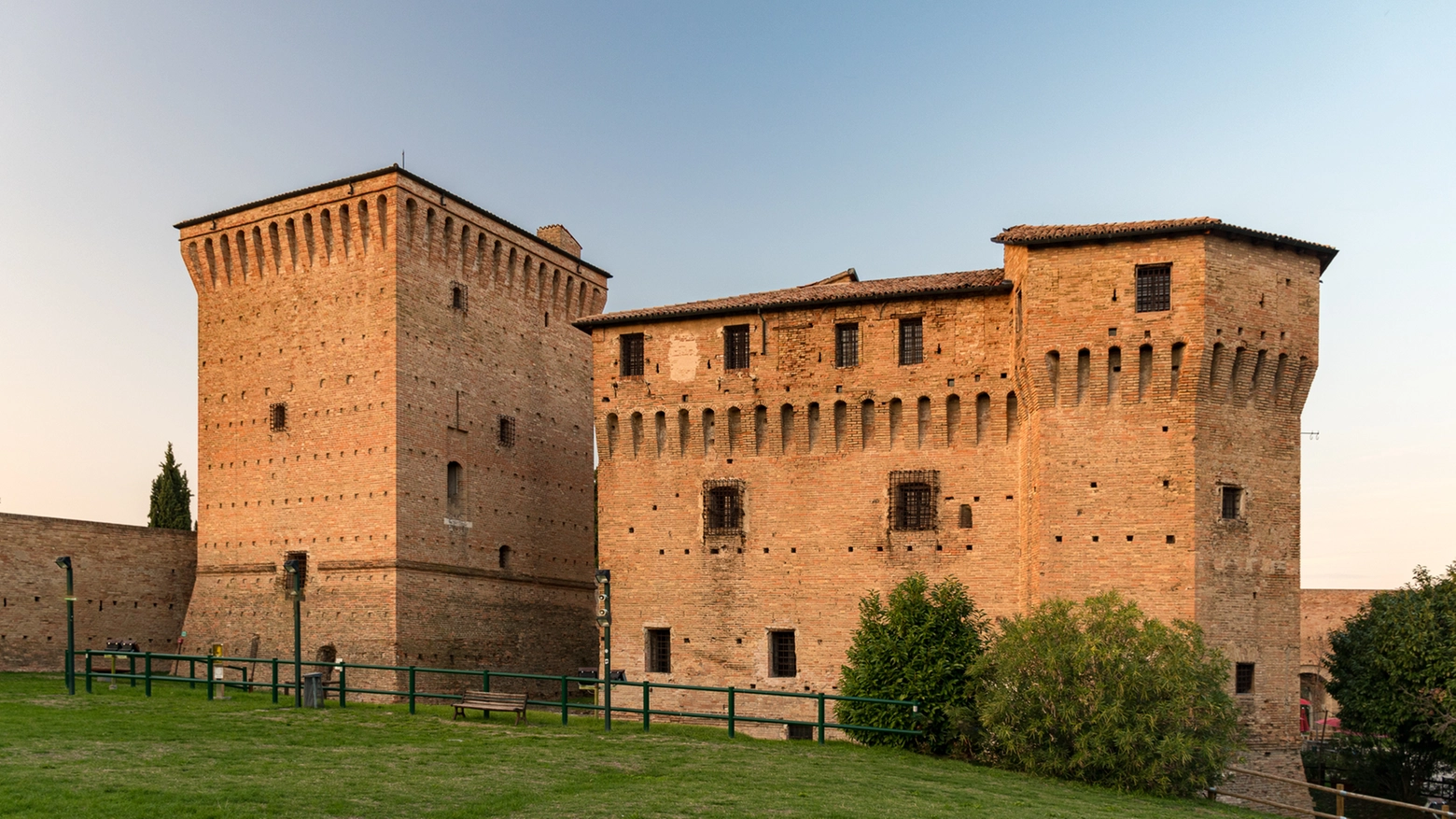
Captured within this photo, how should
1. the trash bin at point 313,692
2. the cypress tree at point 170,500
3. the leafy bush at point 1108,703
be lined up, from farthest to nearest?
the cypress tree at point 170,500, the trash bin at point 313,692, the leafy bush at point 1108,703

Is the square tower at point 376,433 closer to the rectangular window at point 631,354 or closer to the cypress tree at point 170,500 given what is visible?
the rectangular window at point 631,354

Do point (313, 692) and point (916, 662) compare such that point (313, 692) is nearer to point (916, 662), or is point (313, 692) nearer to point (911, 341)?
point (916, 662)

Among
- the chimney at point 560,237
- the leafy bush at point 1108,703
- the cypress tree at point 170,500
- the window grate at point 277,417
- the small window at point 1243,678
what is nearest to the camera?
the leafy bush at point 1108,703

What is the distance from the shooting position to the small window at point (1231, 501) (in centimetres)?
2325

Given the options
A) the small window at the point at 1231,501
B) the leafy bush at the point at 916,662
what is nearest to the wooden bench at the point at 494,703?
the leafy bush at the point at 916,662

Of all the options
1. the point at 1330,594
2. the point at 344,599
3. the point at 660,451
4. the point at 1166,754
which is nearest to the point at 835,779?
the point at 1166,754

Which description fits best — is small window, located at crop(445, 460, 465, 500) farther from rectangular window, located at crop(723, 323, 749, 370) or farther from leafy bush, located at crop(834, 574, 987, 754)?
leafy bush, located at crop(834, 574, 987, 754)

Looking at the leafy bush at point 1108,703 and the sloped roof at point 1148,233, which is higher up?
the sloped roof at point 1148,233

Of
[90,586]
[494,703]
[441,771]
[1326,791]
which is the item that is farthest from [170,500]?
[1326,791]

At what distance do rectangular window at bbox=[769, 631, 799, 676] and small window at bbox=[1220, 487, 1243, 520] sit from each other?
32.9 ft

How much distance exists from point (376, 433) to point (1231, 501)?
804 inches

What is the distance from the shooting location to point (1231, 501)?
76.7ft

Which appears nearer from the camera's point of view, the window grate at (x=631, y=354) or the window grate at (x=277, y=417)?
the window grate at (x=631, y=354)

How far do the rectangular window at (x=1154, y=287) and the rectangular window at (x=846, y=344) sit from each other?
21.9ft
